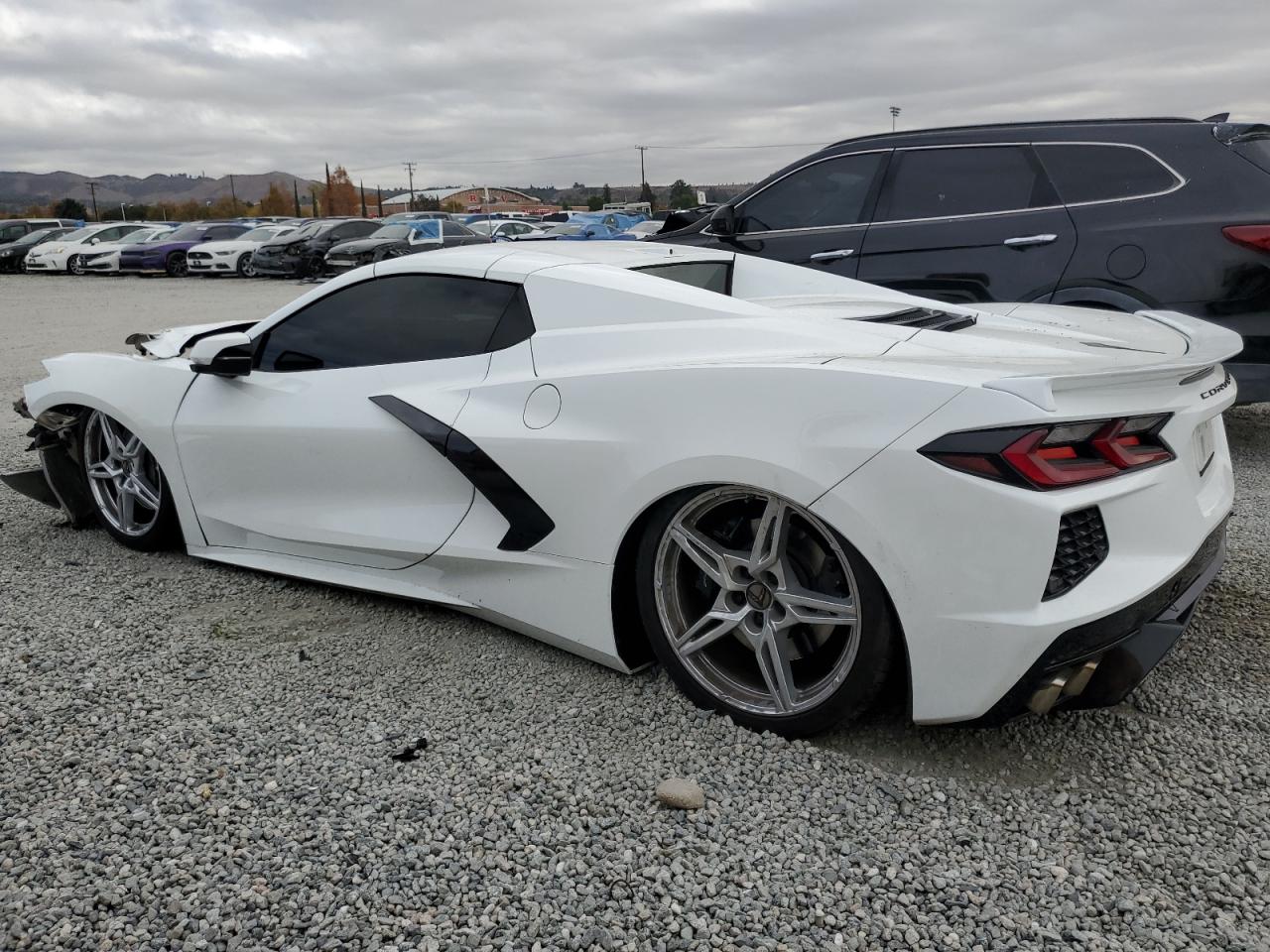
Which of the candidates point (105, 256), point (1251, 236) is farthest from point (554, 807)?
point (105, 256)

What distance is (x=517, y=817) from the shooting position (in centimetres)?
256

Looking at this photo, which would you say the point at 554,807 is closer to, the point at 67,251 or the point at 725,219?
the point at 725,219

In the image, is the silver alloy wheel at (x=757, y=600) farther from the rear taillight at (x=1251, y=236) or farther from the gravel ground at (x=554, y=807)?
the rear taillight at (x=1251, y=236)

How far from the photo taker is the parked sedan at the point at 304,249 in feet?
77.4

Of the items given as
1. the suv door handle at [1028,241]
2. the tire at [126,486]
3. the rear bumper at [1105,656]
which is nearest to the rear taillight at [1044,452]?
the rear bumper at [1105,656]

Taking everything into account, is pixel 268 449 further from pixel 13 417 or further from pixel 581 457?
pixel 13 417

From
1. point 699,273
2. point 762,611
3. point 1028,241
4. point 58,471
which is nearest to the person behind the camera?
point 762,611

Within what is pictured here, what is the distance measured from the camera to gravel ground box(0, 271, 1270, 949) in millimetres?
2197

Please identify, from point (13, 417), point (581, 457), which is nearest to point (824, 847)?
point (581, 457)

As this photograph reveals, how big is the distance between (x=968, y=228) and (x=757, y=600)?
154 inches

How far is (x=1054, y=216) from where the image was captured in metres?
5.77

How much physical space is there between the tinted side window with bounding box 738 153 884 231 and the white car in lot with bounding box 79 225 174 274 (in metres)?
26.4

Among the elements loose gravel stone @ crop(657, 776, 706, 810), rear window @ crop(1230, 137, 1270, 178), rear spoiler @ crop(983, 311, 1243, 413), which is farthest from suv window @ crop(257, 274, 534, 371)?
rear window @ crop(1230, 137, 1270, 178)

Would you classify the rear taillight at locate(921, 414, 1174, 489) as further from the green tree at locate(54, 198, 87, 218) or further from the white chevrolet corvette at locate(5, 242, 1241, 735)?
the green tree at locate(54, 198, 87, 218)
